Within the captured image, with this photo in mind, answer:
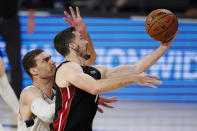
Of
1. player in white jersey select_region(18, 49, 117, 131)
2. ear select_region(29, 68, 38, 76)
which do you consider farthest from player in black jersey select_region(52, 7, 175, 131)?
ear select_region(29, 68, 38, 76)

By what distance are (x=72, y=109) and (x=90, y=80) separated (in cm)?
40

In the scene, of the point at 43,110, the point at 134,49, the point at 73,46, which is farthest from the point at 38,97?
the point at 134,49

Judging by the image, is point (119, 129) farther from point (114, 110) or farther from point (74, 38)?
point (74, 38)

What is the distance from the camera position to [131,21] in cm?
771

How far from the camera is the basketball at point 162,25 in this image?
3689 mm

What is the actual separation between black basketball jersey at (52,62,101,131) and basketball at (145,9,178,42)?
88 cm

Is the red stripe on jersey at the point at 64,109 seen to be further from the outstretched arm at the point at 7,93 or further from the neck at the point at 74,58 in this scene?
the outstretched arm at the point at 7,93

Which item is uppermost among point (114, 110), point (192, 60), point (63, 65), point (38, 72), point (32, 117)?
point (63, 65)

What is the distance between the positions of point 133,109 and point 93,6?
3.07m

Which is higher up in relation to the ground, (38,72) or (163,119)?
(38,72)

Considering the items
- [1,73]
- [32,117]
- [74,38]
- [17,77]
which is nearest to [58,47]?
[74,38]

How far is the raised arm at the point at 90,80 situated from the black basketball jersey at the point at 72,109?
92 millimetres

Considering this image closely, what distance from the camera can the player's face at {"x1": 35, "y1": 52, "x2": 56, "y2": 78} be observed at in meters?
3.76

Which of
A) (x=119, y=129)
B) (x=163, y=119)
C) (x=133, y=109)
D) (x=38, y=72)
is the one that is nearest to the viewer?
(x=38, y=72)
